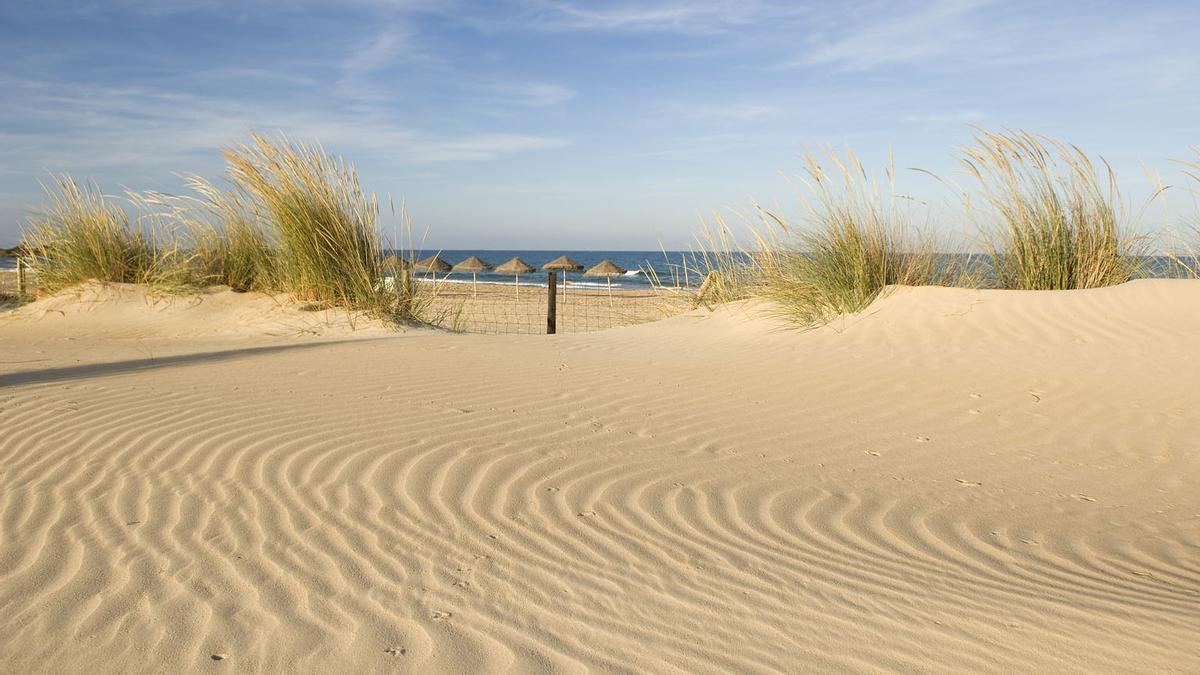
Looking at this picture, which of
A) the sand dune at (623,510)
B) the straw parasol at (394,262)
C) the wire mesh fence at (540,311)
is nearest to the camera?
the sand dune at (623,510)

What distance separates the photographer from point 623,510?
10.1ft

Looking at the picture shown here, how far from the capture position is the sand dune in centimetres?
206

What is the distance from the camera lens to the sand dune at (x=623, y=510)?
206 cm

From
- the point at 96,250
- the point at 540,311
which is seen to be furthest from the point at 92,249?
the point at 540,311

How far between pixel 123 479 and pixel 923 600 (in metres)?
2.89

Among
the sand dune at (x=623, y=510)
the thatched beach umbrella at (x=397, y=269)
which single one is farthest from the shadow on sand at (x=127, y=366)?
the thatched beach umbrella at (x=397, y=269)

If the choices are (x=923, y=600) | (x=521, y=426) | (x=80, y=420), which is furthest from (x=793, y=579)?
(x=80, y=420)

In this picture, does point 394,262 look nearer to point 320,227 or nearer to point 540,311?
point 320,227

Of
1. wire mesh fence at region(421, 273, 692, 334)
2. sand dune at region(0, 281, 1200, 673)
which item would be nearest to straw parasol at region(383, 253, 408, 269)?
wire mesh fence at region(421, 273, 692, 334)

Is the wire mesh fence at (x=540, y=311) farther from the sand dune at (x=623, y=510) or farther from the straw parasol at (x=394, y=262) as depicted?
the sand dune at (x=623, y=510)

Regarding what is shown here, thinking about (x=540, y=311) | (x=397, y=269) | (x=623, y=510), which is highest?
(x=397, y=269)

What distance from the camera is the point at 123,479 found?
3.40 m

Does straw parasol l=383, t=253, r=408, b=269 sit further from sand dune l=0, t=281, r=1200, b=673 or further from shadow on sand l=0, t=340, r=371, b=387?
sand dune l=0, t=281, r=1200, b=673

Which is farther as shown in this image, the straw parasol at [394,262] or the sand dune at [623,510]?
the straw parasol at [394,262]
